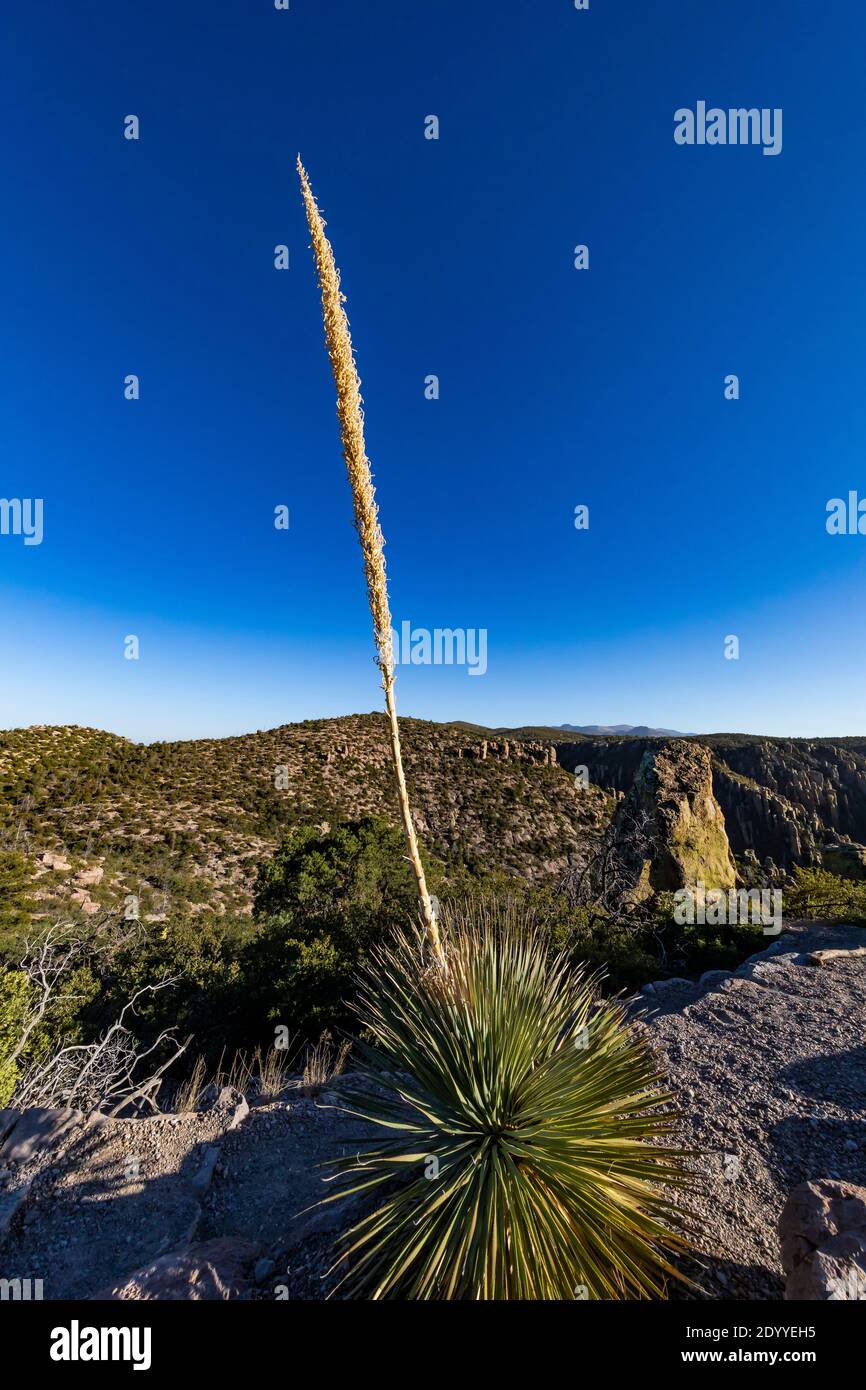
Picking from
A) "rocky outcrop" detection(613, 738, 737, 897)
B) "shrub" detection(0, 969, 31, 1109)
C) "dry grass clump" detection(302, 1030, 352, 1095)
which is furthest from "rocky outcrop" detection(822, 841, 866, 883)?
"shrub" detection(0, 969, 31, 1109)

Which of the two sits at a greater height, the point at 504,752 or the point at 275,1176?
the point at 504,752

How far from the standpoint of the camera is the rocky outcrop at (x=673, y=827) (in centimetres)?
1341

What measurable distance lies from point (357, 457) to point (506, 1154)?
3170mm

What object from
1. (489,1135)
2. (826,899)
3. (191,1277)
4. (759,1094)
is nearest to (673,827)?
(826,899)

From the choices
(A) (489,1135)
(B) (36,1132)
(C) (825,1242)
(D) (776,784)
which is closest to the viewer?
(C) (825,1242)

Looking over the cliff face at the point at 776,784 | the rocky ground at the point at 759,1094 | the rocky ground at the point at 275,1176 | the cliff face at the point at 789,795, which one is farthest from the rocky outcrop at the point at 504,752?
the rocky ground at the point at 275,1176

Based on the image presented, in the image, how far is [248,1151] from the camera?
3656 mm

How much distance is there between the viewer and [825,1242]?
6.46 ft

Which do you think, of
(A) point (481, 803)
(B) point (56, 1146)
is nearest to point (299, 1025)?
(B) point (56, 1146)

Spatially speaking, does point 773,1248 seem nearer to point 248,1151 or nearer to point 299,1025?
point 248,1151

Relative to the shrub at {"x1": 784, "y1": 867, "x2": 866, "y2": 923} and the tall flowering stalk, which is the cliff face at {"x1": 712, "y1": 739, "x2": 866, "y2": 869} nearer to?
the shrub at {"x1": 784, "y1": 867, "x2": 866, "y2": 923}

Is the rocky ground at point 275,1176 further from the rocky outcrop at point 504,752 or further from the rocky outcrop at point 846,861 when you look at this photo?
the rocky outcrop at point 504,752

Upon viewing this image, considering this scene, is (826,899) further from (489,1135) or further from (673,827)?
(489,1135)

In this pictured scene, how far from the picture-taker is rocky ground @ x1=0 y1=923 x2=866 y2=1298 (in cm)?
235
